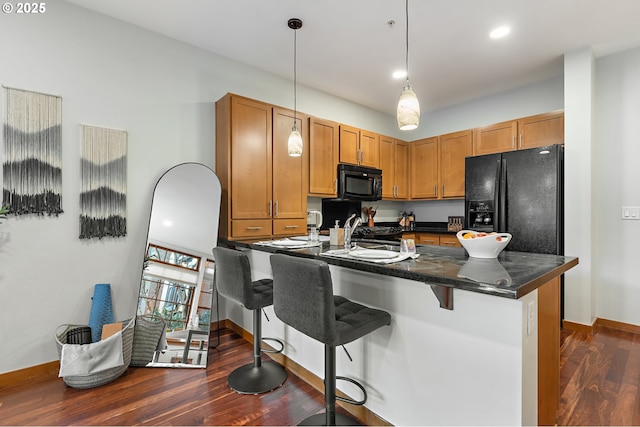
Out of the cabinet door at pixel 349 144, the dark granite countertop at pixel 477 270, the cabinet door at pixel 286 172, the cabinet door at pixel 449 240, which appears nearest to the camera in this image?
the dark granite countertop at pixel 477 270

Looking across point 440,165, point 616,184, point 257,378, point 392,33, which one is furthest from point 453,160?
point 257,378

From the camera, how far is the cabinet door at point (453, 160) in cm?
424

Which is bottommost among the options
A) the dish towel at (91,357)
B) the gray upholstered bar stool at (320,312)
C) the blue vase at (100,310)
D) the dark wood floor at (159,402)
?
the dark wood floor at (159,402)

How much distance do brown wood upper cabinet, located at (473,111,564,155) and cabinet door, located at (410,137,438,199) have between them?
608 mm

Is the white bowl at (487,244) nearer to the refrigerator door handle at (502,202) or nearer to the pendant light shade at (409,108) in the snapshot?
the pendant light shade at (409,108)

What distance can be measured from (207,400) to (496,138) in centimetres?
413

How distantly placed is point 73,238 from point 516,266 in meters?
2.94

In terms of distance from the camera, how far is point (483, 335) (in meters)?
1.26

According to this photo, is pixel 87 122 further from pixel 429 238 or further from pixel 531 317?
pixel 429 238

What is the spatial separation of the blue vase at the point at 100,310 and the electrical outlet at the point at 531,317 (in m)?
2.77

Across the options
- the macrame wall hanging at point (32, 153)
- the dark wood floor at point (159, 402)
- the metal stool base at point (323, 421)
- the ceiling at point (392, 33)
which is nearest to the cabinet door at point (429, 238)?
the ceiling at point (392, 33)

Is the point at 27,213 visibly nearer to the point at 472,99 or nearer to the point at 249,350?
the point at 249,350

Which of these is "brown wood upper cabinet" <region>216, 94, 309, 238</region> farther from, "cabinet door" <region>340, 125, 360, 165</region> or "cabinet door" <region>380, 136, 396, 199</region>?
"cabinet door" <region>380, 136, 396, 199</region>

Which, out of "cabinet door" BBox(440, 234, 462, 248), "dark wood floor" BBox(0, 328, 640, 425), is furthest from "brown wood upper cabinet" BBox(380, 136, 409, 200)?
"dark wood floor" BBox(0, 328, 640, 425)
